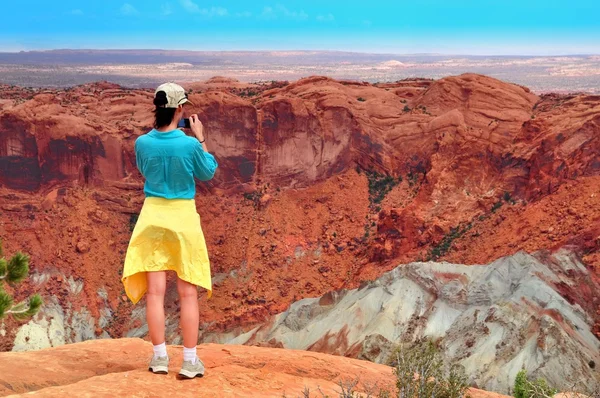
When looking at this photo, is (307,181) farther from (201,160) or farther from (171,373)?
(201,160)

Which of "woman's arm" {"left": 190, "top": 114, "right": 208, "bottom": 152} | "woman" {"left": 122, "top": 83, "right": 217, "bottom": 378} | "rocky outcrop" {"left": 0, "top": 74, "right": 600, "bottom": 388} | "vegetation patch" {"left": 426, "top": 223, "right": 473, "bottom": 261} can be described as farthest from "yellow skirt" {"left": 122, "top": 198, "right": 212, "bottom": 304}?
"vegetation patch" {"left": 426, "top": 223, "right": 473, "bottom": 261}

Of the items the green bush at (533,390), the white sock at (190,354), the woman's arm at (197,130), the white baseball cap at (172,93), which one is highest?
the white baseball cap at (172,93)

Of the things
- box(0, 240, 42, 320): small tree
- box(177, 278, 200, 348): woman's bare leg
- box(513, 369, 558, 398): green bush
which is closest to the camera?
box(177, 278, 200, 348): woman's bare leg

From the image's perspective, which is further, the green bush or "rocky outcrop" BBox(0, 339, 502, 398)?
the green bush

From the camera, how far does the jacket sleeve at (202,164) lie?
10.3m

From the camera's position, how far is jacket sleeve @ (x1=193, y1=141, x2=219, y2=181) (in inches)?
404

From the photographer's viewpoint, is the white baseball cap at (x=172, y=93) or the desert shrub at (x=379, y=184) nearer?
the white baseball cap at (x=172, y=93)

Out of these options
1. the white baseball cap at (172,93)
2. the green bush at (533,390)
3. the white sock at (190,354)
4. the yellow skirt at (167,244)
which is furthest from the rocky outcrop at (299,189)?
the white baseball cap at (172,93)

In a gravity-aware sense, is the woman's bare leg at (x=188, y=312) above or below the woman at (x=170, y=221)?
below

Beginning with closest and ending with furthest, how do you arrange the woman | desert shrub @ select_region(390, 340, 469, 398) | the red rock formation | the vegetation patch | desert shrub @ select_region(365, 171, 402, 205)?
the woman < desert shrub @ select_region(390, 340, 469, 398) < the vegetation patch < the red rock formation < desert shrub @ select_region(365, 171, 402, 205)

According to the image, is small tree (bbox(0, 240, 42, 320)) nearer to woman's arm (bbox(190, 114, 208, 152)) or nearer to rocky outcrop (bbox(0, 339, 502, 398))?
rocky outcrop (bbox(0, 339, 502, 398))

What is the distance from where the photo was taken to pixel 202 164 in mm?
10328

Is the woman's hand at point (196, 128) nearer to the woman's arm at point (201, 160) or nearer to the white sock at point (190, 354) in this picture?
the woman's arm at point (201, 160)

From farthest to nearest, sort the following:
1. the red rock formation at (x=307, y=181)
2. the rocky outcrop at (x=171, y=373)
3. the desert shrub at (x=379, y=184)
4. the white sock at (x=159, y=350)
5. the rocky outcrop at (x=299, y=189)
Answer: the desert shrub at (x=379, y=184) < the red rock formation at (x=307, y=181) < the rocky outcrop at (x=299, y=189) < the white sock at (x=159, y=350) < the rocky outcrop at (x=171, y=373)
